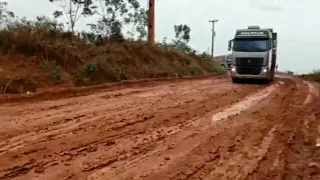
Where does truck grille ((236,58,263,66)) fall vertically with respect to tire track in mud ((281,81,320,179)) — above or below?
above

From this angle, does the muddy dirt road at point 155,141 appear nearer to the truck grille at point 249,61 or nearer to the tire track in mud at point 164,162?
the tire track in mud at point 164,162

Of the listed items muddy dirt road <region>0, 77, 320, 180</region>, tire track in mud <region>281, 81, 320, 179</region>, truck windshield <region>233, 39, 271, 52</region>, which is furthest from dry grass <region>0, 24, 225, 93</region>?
tire track in mud <region>281, 81, 320, 179</region>

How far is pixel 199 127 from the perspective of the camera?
8711 millimetres

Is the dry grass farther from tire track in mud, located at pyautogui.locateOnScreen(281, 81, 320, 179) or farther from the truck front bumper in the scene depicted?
tire track in mud, located at pyautogui.locateOnScreen(281, 81, 320, 179)

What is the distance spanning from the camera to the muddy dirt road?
5.61m

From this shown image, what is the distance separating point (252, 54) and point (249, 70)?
2.93ft

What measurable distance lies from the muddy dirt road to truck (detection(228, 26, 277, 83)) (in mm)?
11817

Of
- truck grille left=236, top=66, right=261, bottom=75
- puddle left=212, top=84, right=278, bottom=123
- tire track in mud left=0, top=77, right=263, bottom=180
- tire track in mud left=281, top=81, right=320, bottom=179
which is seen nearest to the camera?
tire track in mud left=0, top=77, right=263, bottom=180

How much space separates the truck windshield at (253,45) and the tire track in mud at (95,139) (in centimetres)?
1296

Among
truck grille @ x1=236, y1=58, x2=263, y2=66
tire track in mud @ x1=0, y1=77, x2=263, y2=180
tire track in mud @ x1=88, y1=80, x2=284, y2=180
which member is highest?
truck grille @ x1=236, y1=58, x2=263, y2=66

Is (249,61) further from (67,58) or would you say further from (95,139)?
(95,139)

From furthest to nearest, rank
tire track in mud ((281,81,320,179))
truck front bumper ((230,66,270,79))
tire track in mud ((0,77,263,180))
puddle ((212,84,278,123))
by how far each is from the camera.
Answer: truck front bumper ((230,66,270,79)), puddle ((212,84,278,123)), tire track in mud ((281,81,320,179)), tire track in mud ((0,77,263,180))

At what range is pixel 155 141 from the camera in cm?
725

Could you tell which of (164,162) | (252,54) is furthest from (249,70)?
(164,162)
